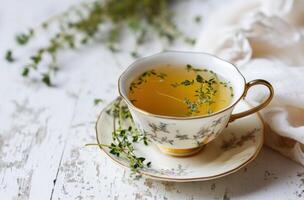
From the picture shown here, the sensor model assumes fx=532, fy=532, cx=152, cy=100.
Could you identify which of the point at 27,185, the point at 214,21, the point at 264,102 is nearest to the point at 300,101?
the point at 264,102

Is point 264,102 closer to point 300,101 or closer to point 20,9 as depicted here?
point 300,101

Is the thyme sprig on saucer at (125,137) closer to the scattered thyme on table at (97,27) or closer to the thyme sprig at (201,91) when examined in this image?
the thyme sprig at (201,91)

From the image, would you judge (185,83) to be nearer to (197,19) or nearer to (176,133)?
(176,133)

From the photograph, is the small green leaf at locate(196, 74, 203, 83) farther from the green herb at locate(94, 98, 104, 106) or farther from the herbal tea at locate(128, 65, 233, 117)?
the green herb at locate(94, 98, 104, 106)

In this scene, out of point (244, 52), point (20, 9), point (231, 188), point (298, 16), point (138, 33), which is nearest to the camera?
point (231, 188)

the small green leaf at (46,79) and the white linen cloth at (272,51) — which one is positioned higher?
the white linen cloth at (272,51)

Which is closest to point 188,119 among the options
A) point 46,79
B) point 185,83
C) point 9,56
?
point 185,83

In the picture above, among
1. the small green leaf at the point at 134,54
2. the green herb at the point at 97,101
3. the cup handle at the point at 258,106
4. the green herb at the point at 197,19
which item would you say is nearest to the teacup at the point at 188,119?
the cup handle at the point at 258,106
